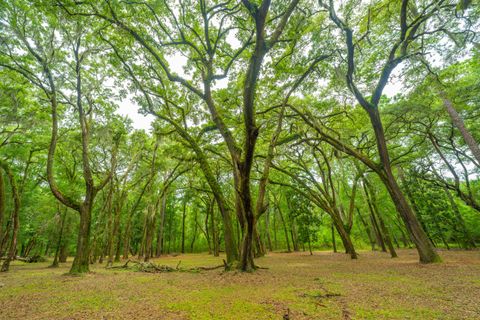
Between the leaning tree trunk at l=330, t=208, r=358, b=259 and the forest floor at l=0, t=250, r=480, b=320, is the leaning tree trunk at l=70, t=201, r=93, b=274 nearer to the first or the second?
the forest floor at l=0, t=250, r=480, b=320

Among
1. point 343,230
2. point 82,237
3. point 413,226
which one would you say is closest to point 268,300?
point 413,226

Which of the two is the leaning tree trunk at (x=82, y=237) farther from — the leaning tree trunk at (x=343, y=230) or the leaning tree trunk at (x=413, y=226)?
the leaning tree trunk at (x=413, y=226)

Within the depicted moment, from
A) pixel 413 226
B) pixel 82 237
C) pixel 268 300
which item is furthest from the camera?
pixel 82 237

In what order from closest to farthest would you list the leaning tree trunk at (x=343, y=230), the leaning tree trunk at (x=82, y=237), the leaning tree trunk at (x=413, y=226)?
the leaning tree trunk at (x=413, y=226)
the leaning tree trunk at (x=82, y=237)
the leaning tree trunk at (x=343, y=230)

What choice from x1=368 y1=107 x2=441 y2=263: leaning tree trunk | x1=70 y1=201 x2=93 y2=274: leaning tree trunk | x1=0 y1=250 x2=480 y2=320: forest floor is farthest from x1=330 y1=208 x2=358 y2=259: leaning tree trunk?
x1=70 y1=201 x2=93 y2=274: leaning tree trunk

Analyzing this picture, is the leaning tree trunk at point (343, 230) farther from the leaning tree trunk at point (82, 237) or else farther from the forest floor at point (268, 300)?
the leaning tree trunk at point (82, 237)

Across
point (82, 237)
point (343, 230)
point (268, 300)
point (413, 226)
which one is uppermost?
point (82, 237)

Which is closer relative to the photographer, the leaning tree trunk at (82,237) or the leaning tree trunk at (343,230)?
the leaning tree trunk at (82,237)

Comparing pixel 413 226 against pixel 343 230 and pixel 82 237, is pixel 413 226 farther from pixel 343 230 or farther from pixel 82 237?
pixel 82 237

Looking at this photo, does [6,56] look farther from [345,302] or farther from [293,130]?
[345,302]

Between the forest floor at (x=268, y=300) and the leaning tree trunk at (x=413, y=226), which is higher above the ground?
the leaning tree trunk at (x=413, y=226)

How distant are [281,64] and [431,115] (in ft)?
27.3

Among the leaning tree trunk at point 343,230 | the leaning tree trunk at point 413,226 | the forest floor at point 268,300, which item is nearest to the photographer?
the forest floor at point 268,300

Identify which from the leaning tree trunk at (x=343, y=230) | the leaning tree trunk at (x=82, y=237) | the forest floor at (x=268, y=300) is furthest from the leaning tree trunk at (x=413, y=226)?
the leaning tree trunk at (x=82, y=237)
